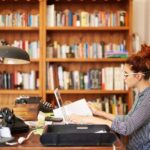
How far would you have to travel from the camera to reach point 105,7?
4.05 meters

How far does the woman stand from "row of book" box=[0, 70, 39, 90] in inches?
73.0

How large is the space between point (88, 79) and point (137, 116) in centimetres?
207

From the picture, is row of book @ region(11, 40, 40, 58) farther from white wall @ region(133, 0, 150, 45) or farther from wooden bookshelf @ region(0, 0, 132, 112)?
white wall @ region(133, 0, 150, 45)

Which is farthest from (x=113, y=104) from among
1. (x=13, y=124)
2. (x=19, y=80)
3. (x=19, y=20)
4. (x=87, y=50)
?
(x=13, y=124)

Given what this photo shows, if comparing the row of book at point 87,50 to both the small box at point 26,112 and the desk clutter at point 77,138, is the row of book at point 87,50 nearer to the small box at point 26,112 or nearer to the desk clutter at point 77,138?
the small box at point 26,112

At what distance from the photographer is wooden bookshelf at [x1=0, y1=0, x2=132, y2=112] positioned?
3.81 meters

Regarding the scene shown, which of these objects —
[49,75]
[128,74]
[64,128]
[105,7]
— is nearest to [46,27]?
[49,75]

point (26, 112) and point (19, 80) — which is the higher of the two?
point (19, 80)

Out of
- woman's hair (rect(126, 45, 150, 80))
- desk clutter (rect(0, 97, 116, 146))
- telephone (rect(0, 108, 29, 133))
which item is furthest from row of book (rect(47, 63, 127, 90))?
telephone (rect(0, 108, 29, 133))

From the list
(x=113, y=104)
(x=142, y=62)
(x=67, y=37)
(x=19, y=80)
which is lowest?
(x=113, y=104)

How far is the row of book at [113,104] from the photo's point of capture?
3.95 metres

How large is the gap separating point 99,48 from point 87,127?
2214 mm

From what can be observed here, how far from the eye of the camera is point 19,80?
3.98m

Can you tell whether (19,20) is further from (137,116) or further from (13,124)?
(137,116)
